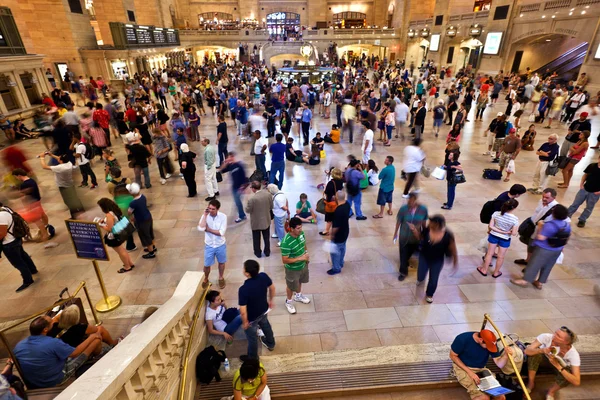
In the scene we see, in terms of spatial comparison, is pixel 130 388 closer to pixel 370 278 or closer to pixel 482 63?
pixel 370 278

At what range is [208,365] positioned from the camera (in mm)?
3967

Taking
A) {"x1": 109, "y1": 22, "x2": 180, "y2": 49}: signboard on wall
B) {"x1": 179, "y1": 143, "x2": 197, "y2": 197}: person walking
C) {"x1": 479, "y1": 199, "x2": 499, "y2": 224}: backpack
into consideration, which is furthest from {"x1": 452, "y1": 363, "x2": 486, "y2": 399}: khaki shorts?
{"x1": 109, "y1": 22, "x2": 180, "y2": 49}: signboard on wall

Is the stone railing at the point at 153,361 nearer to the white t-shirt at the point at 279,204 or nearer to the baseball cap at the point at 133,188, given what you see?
the white t-shirt at the point at 279,204

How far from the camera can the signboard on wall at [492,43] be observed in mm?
25125

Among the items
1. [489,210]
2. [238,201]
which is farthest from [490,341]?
[238,201]

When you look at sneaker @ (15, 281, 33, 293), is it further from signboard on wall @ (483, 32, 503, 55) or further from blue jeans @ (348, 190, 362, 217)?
signboard on wall @ (483, 32, 503, 55)

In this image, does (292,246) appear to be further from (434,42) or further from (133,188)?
(434,42)

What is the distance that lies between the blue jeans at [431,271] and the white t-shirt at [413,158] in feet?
10.9

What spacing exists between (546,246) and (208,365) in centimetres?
511

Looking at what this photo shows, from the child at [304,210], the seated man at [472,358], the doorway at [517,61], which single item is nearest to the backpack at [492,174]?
the child at [304,210]

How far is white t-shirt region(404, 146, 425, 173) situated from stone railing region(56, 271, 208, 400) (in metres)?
5.54

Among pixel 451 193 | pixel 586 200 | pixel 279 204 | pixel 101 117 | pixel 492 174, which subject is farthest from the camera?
pixel 101 117

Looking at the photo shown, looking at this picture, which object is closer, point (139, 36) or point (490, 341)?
point (490, 341)

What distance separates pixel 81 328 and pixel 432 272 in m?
4.71
